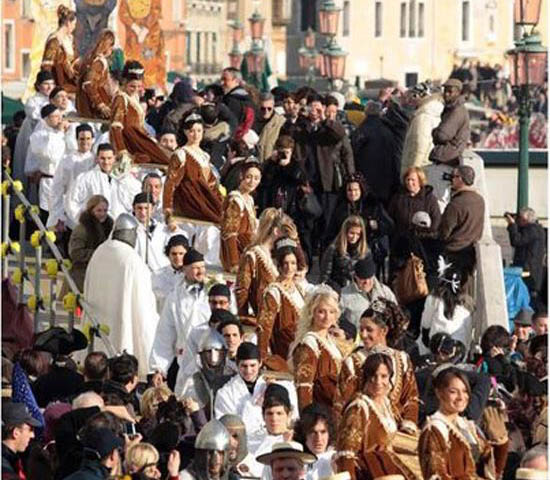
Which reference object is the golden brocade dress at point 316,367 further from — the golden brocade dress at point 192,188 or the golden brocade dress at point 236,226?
the golden brocade dress at point 192,188

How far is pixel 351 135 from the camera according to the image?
28.5m

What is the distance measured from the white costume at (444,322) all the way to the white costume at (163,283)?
1.85m

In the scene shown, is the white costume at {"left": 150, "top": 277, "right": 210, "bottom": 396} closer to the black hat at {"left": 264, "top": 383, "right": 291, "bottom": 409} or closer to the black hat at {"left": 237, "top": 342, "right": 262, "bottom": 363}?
the black hat at {"left": 237, "top": 342, "right": 262, "bottom": 363}

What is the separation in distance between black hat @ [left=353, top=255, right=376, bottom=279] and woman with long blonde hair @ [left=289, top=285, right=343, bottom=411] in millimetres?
2525

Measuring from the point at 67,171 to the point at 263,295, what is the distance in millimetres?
5234

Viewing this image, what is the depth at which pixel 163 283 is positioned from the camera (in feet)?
80.2

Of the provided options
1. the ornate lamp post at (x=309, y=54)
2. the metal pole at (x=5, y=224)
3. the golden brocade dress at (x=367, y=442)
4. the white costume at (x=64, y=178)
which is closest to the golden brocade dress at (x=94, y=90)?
the white costume at (x=64, y=178)

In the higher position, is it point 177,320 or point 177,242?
point 177,242

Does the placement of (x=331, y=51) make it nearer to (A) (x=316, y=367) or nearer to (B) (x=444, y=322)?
(B) (x=444, y=322)

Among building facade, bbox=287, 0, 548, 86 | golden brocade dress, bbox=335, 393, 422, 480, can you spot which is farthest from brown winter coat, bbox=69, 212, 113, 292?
building facade, bbox=287, 0, 548, 86

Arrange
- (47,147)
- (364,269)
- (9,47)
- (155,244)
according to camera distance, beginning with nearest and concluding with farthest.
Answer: (364,269) → (155,244) → (47,147) → (9,47)

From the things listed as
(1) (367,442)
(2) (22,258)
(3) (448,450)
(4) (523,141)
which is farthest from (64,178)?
(3) (448,450)

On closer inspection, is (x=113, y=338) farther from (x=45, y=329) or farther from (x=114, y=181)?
(x=114, y=181)

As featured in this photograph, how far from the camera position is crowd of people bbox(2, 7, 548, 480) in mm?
18594
